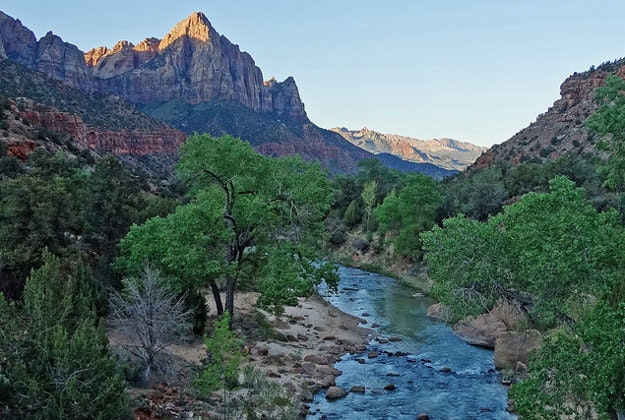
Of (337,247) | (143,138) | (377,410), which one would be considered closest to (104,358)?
(377,410)

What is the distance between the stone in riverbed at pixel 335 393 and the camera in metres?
21.2

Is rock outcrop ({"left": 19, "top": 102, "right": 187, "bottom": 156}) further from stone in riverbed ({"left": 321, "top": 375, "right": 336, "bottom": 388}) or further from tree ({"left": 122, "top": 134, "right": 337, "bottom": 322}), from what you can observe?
stone in riverbed ({"left": 321, "top": 375, "right": 336, "bottom": 388})

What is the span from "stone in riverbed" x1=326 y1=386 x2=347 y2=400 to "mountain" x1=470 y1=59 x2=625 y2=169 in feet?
207

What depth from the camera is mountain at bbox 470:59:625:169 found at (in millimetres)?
78913

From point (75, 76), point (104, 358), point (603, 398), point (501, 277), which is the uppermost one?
point (75, 76)

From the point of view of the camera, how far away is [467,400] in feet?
70.3

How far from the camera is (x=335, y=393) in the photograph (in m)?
21.3

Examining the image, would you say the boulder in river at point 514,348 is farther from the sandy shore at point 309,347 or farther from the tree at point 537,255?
the sandy shore at point 309,347

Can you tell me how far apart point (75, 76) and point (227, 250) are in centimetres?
19062

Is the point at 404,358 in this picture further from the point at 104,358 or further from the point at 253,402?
the point at 104,358

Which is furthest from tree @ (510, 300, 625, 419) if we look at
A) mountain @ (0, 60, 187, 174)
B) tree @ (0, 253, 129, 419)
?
mountain @ (0, 60, 187, 174)

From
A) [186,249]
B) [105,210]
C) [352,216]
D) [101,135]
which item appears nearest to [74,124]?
[101,135]

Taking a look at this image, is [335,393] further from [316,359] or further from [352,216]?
[352,216]

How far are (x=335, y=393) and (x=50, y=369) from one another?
11.8 metres
